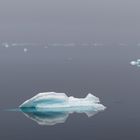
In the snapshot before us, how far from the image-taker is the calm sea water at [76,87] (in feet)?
21.1

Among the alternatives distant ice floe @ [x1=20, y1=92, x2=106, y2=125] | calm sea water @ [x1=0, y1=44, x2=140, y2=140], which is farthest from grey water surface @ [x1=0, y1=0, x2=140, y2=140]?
distant ice floe @ [x1=20, y1=92, x2=106, y2=125]

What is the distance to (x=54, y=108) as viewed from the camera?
7.02 m

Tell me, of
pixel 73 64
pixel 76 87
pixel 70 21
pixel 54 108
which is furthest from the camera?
pixel 70 21

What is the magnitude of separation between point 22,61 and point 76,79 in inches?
147

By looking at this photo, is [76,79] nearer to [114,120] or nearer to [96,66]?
[96,66]

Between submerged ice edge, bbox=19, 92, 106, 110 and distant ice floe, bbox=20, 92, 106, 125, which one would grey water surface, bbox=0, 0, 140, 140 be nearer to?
distant ice floe, bbox=20, 92, 106, 125

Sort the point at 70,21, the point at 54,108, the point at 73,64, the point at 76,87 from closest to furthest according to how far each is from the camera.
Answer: the point at 54,108 < the point at 76,87 < the point at 73,64 < the point at 70,21

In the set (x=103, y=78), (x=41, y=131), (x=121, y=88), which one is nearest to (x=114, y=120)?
(x=41, y=131)

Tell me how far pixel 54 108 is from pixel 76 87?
7.58 feet

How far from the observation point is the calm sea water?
6.42m

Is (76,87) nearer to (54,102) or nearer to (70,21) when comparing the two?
(54,102)

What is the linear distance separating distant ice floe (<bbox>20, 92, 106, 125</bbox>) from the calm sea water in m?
0.12

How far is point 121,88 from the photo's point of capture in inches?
362

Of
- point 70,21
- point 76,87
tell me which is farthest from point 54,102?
point 70,21
